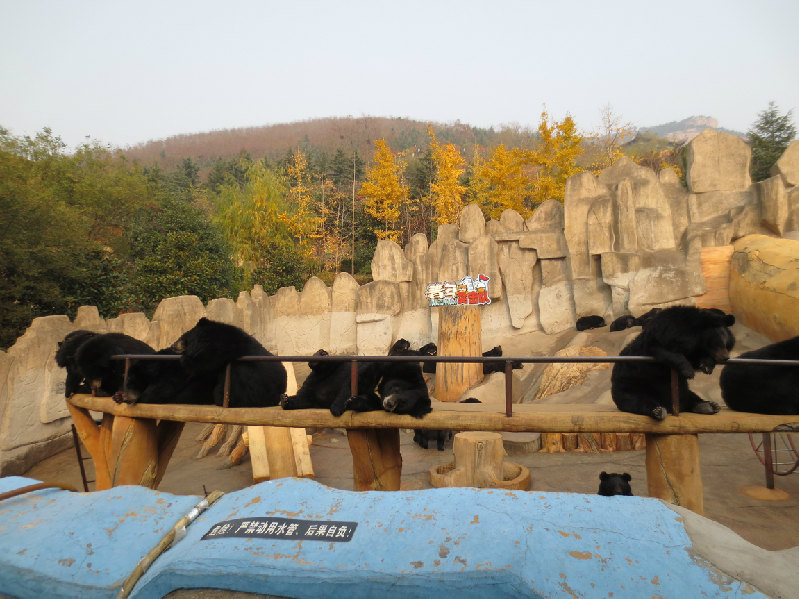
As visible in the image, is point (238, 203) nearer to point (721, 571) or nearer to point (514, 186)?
point (514, 186)

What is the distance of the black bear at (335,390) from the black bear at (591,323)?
13.5m

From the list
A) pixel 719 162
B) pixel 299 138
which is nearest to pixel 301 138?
pixel 299 138

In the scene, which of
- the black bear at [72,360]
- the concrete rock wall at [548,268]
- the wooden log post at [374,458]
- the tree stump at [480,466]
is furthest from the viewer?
the concrete rock wall at [548,268]

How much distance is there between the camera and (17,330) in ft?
41.6

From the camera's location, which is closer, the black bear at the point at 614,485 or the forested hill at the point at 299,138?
the black bear at the point at 614,485

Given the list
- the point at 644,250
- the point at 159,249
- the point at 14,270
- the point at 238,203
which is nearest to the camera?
the point at 14,270

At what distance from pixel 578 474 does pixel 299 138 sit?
111 m

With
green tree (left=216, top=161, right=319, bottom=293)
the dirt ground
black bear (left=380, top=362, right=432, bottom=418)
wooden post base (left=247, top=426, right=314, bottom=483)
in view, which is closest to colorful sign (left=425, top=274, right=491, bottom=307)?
the dirt ground

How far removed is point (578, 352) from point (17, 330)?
1414 cm

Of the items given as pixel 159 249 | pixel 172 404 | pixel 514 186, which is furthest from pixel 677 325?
pixel 514 186

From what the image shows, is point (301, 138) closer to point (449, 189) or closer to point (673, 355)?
point (449, 189)

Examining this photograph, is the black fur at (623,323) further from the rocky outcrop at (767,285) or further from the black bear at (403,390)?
the black bear at (403,390)

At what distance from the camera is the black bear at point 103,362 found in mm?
5098

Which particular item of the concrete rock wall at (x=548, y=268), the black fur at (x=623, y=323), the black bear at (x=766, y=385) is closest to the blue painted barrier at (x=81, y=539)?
the black bear at (x=766, y=385)
